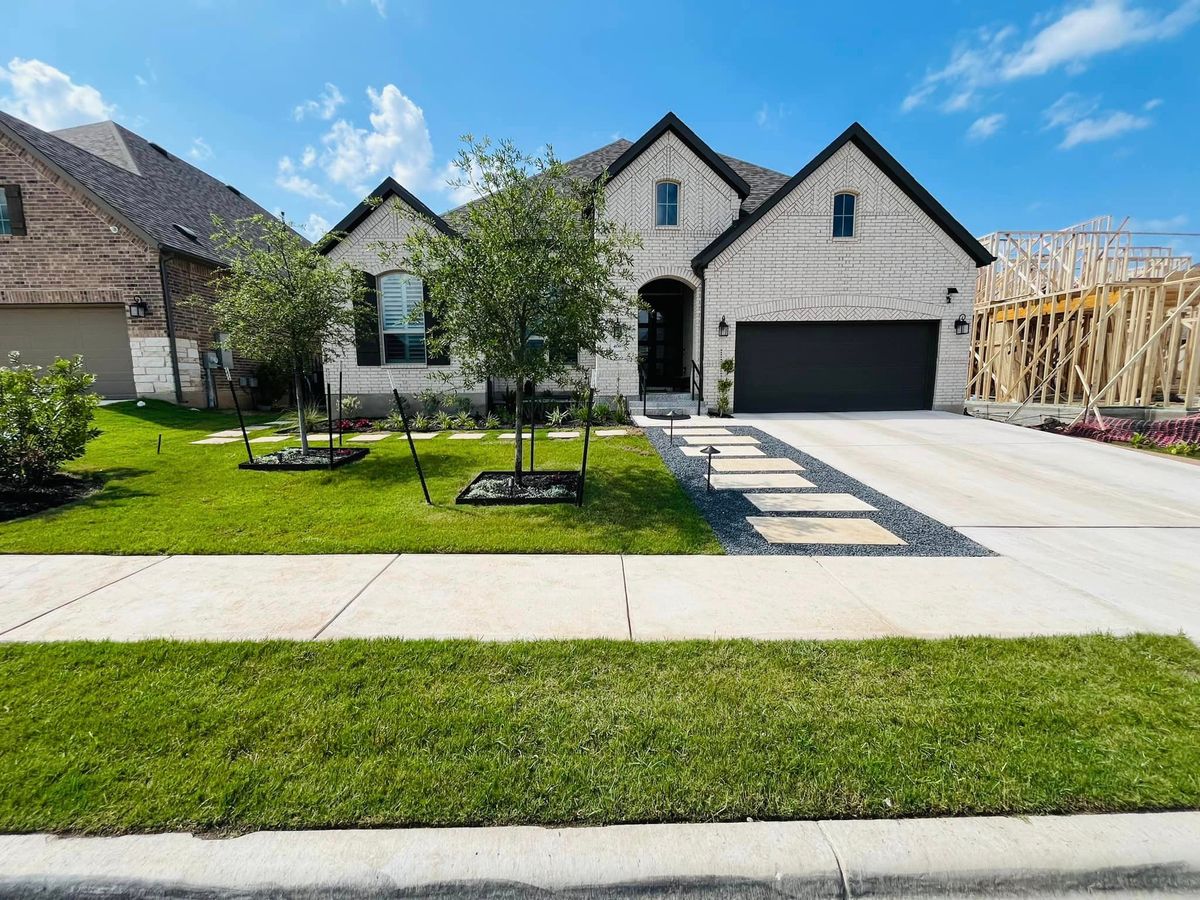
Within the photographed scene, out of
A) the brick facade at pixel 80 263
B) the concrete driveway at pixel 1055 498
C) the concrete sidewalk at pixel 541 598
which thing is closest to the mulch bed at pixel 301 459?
the concrete sidewalk at pixel 541 598

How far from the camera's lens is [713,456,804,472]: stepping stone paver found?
773cm

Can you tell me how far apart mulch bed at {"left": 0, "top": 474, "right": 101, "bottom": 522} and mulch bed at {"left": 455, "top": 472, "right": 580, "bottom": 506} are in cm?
458

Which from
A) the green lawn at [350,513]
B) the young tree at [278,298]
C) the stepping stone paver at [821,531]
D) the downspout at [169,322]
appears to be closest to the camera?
the green lawn at [350,513]

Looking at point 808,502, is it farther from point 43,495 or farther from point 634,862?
point 43,495

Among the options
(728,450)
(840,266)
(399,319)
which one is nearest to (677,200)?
(840,266)

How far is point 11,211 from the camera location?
14039 mm

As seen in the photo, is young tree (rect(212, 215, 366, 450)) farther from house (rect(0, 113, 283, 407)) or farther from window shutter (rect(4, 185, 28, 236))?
window shutter (rect(4, 185, 28, 236))

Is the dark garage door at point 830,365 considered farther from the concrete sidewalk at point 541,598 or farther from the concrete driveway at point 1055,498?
the concrete sidewalk at point 541,598

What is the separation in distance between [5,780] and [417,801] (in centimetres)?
165

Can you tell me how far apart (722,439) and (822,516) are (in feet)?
15.0

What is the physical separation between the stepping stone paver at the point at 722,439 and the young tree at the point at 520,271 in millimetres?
4136

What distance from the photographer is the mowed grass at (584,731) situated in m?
1.99

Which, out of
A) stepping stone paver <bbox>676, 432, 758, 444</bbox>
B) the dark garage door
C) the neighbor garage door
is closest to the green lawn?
stepping stone paver <bbox>676, 432, 758, 444</bbox>

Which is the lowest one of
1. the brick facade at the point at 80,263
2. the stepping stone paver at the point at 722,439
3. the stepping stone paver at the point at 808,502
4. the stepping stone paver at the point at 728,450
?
the stepping stone paver at the point at 808,502
